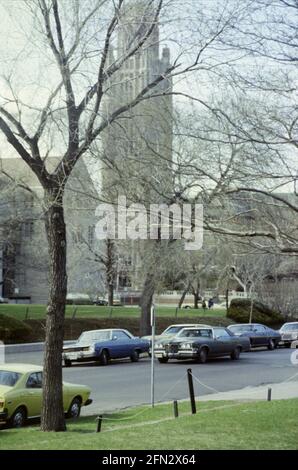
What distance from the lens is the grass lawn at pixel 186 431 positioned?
8.67 meters

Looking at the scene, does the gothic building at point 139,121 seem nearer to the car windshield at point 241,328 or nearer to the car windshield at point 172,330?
the car windshield at point 172,330

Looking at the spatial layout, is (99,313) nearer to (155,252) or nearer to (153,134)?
(155,252)

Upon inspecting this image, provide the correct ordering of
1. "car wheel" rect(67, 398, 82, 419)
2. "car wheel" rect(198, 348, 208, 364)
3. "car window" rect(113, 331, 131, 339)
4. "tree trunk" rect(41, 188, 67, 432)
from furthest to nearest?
"car window" rect(113, 331, 131, 339)
"car wheel" rect(198, 348, 208, 364)
"car wheel" rect(67, 398, 82, 419)
"tree trunk" rect(41, 188, 67, 432)

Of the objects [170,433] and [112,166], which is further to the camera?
[112,166]

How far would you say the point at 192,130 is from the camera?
11.2 metres

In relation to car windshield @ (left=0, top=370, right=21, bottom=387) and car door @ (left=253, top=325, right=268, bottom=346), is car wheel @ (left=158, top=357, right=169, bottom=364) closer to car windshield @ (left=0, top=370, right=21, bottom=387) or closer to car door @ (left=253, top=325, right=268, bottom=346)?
car door @ (left=253, top=325, right=268, bottom=346)

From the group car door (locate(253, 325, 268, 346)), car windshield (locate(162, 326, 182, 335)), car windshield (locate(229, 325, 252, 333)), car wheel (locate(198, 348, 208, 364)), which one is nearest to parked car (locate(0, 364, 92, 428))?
car wheel (locate(198, 348, 208, 364))

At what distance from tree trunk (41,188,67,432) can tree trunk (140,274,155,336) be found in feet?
63.0

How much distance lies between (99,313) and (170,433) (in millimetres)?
32383

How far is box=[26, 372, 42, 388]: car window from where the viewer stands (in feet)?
44.0

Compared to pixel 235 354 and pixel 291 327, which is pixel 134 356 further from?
pixel 291 327

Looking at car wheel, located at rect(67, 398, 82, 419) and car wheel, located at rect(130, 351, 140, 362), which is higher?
car wheel, located at rect(67, 398, 82, 419)

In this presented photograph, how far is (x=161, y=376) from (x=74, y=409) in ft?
24.7
